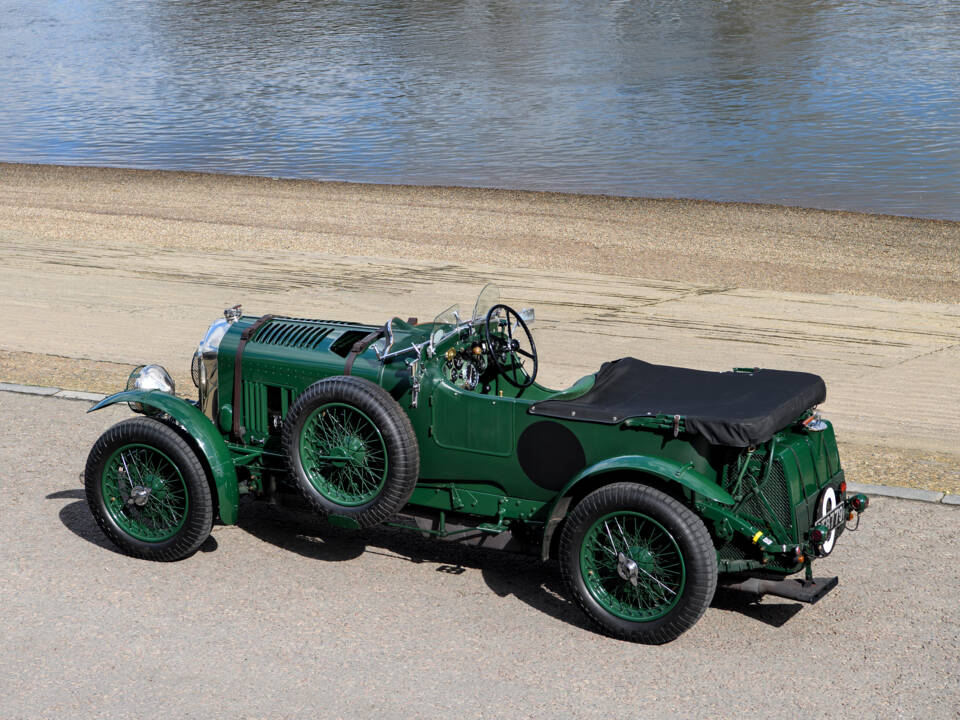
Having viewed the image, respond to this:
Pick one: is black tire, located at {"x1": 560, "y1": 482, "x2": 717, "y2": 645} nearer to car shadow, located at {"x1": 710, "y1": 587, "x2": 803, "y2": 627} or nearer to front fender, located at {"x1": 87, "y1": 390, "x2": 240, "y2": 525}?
car shadow, located at {"x1": 710, "y1": 587, "x2": 803, "y2": 627}

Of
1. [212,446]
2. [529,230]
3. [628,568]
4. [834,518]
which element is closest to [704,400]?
[834,518]

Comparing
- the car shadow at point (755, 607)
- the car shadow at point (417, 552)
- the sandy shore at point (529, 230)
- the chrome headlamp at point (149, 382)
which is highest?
the chrome headlamp at point (149, 382)

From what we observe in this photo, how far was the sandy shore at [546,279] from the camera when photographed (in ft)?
36.8

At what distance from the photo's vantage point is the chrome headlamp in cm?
687

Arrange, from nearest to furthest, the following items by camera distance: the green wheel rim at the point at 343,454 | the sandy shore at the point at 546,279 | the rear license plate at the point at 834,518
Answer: the rear license plate at the point at 834,518 < the green wheel rim at the point at 343,454 < the sandy shore at the point at 546,279

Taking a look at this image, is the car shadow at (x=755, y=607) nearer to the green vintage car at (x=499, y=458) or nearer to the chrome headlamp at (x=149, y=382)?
the green vintage car at (x=499, y=458)

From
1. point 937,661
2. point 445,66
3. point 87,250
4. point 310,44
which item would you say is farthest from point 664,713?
point 310,44

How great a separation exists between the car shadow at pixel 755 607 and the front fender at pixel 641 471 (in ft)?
2.57

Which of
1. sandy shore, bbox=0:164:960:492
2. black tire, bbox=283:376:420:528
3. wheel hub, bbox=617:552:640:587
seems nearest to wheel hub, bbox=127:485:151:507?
black tire, bbox=283:376:420:528

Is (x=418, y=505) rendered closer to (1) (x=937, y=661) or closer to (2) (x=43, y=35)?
(1) (x=937, y=661)

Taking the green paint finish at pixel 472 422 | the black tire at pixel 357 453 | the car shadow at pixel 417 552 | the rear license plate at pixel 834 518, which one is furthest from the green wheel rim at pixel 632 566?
the black tire at pixel 357 453

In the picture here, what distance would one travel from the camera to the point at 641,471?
18.9 ft

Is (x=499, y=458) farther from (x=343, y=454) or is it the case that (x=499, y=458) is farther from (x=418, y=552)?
(x=418, y=552)

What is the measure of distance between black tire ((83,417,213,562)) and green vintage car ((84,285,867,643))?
11mm
